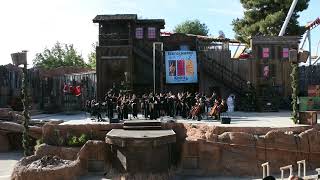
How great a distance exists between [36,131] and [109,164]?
5.63 meters

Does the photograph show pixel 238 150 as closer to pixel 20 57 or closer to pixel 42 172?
pixel 42 172

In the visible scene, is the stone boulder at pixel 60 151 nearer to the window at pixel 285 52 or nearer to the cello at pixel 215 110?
the cello at pixel 215 110

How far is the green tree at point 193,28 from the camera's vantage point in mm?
67287

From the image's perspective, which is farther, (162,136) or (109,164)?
(109,164)

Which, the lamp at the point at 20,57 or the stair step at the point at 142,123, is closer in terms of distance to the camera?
the lamp at the point at 20,57

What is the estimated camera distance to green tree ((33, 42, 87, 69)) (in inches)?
2574

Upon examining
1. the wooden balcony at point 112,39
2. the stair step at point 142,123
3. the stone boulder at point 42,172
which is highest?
the wooden balcony at point 112,39

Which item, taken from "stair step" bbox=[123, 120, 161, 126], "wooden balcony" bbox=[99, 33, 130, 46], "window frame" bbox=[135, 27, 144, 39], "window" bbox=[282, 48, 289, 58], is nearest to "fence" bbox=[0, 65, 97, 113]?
"wooden balcony" bbox=[99, 33, 130, 46]

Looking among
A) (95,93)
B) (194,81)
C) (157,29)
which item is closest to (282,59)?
(194,81)

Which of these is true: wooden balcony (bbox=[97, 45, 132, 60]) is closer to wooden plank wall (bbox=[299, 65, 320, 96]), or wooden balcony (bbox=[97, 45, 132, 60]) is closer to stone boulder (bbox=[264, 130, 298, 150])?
wooden plank wall (bbox=[299, 65, 320, 96])

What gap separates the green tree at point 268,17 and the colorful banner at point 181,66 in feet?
27.9

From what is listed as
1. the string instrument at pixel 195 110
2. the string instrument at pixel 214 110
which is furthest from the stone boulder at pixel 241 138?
the string instrument at pixel 214 110

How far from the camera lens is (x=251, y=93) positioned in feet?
101

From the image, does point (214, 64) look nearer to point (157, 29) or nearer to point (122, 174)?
point (157, 29)
